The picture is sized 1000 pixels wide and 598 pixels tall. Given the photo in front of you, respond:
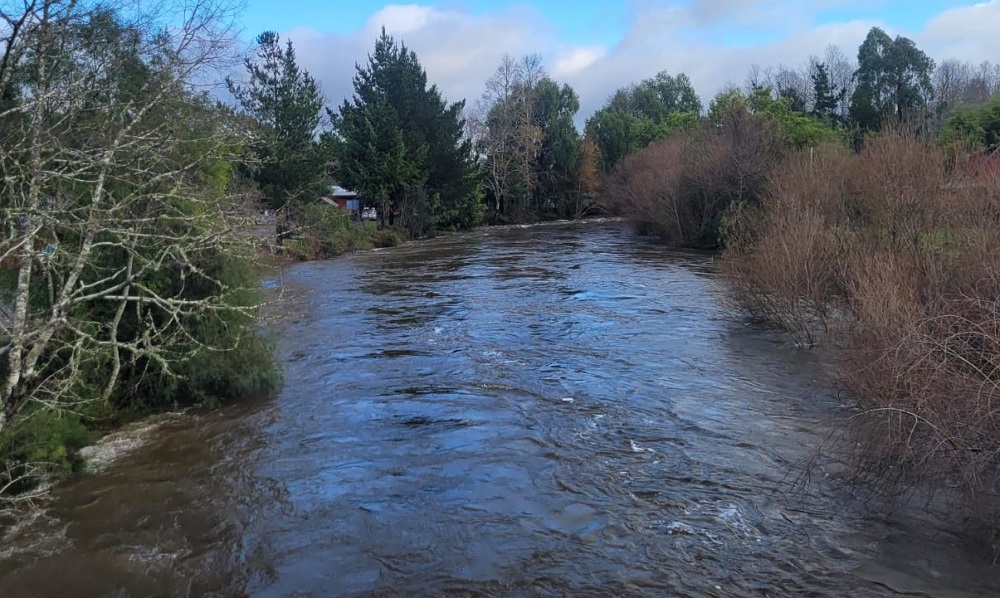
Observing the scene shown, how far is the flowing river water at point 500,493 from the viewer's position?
19.2 ft

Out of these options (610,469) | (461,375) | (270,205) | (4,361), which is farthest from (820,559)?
(270,205)

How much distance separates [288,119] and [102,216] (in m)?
29.0

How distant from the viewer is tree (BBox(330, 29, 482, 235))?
42.9 meters

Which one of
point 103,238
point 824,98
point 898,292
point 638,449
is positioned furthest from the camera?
point 824,98

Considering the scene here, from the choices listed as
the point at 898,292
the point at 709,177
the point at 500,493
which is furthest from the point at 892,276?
the point at 709,177

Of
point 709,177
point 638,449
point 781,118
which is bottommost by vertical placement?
point 638,449

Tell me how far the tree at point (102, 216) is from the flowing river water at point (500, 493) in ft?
3.77

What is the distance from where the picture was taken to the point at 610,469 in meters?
7.95

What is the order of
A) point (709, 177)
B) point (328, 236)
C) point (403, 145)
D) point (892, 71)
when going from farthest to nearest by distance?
point (892, 71)
point (403, 145)
point (328, 236)
point (709, 177)

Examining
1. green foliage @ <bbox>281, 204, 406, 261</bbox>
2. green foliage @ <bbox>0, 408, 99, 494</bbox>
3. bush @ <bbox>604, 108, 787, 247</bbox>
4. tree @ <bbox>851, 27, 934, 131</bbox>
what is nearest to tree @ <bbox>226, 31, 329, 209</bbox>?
green foliage @ <bbox>281, 204, 406, 261</bbox>

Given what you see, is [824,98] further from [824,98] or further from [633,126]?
[633,126]

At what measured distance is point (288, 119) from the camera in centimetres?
3559

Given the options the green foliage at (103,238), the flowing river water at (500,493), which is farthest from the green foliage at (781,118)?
the green foliage at (103,238)

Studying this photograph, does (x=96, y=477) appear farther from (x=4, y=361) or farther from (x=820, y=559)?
(x=820, y=559)
